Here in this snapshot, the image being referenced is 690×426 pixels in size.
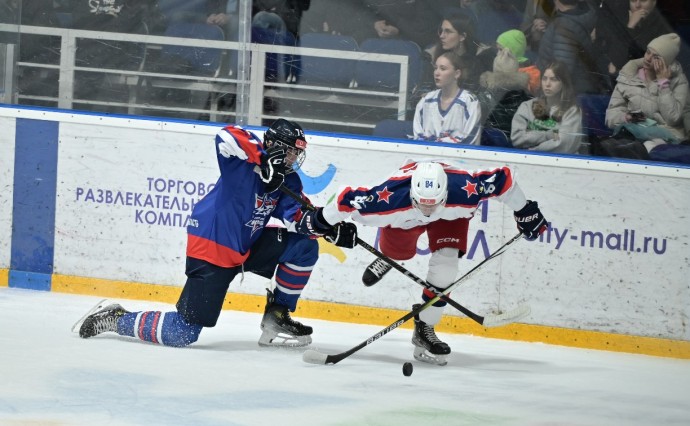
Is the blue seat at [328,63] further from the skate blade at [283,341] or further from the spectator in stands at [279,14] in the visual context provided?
the skate blade at [283,341]

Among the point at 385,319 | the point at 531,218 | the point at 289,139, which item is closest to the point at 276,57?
the point at 289,139

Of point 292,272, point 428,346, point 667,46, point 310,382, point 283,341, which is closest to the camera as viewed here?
point 310,382

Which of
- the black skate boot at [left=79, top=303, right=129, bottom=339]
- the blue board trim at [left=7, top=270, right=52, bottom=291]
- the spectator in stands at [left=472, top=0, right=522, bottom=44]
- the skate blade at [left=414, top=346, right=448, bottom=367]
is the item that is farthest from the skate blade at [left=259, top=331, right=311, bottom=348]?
the spectator in stands at [left=472, top=0, right=522, bottom=44]

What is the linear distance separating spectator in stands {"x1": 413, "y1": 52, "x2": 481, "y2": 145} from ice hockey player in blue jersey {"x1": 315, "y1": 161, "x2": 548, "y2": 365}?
2.61ft

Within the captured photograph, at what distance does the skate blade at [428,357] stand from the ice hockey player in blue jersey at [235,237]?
21.7 inches

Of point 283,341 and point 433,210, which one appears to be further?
point 283,341

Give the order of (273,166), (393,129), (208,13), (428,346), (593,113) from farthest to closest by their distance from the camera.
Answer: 1. (208,13)
2. (393,129)
3. (593,113)
4. (428,346)
5. (273,166)

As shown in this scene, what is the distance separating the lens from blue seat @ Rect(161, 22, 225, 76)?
568 cm

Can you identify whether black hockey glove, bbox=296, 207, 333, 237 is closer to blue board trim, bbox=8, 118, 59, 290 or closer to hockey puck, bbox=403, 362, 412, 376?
hockey puck, bbox=403, 362, 412, 376

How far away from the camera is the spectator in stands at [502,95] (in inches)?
211

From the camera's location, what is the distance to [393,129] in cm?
544

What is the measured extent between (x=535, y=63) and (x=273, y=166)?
1609 millimetres

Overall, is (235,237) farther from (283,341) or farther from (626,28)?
(626,28)

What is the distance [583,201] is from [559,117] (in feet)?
1.41
